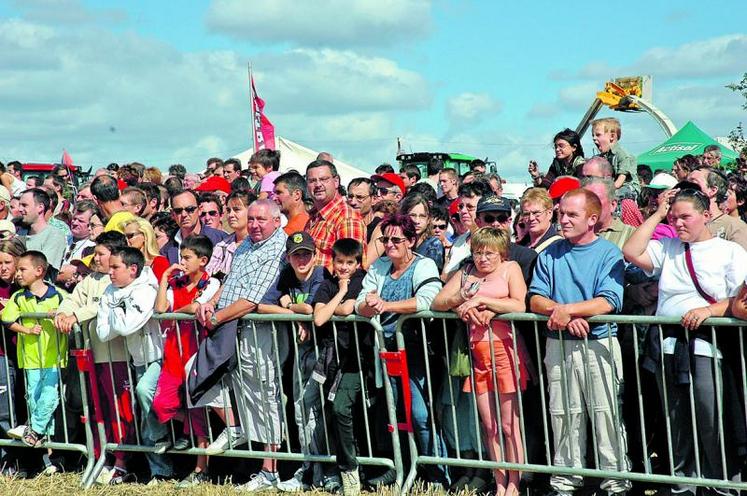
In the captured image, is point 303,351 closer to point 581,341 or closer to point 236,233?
point 236,233

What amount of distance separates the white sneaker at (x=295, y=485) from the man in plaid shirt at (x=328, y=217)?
1512 millimetres

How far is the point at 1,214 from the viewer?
10016 millimetres

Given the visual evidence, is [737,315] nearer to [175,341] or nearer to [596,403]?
[596,403]

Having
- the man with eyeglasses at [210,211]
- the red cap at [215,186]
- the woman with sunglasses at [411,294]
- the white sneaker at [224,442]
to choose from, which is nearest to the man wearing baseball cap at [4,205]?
the red cap at [215,186]

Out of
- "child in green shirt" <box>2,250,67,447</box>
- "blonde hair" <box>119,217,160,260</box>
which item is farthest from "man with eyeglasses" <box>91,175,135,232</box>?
"child in green shirt" <box>2,250,67,447</box>

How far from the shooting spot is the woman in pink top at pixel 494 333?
19.8ft

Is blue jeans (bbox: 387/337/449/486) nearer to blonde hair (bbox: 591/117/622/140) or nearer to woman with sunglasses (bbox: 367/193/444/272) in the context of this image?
woman with sunglasses (bbox: 367/193/444/272)

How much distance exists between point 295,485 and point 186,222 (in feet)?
9.36

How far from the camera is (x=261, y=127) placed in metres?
20.6

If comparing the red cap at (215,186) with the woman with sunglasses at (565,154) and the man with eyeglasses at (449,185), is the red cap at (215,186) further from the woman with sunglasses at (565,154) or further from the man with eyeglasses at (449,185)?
the woman with sunglasses at (565,154)

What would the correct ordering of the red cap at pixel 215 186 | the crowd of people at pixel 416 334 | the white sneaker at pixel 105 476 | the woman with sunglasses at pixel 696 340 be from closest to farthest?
the woman with sunglasses at pixel 696 340
the crowd of people at pixel 416 334
the white sneaker at pixel 105 476
the red cap at pixel 215 186

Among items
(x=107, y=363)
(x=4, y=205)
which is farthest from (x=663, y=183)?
(x=4, y=205)

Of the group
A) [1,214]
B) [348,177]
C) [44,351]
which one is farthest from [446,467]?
[348,177]

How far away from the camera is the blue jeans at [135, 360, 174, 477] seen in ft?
23.4
